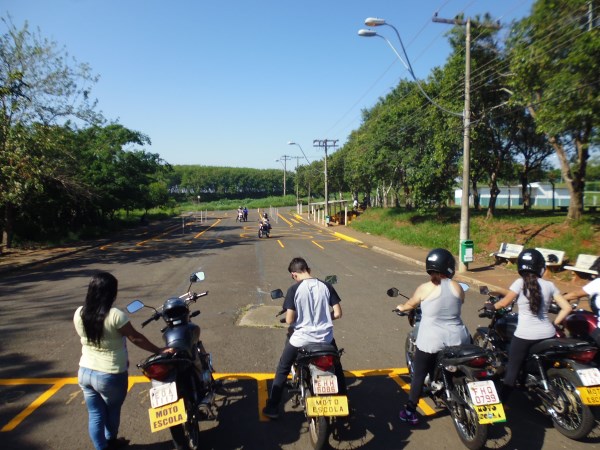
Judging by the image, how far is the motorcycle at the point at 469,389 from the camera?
3393 mm

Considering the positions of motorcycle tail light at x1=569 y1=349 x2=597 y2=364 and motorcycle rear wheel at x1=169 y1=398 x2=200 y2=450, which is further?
motorcycle tail light at x1=569 y1=349 x2=597 y2=364

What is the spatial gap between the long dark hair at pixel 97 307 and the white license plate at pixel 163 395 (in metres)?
0.58

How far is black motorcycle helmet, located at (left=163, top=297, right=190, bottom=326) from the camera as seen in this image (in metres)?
4.10

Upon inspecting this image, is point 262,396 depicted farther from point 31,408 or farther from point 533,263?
point 533,263

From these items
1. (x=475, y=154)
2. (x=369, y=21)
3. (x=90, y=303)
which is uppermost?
(x=369, y=21)

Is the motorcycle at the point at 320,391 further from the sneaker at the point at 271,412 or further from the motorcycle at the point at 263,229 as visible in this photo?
the motorcycle at the point at 263,229

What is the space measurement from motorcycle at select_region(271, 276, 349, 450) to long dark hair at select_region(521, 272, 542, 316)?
189 centimetres

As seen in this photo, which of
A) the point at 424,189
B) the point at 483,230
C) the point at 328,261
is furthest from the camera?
the point at 424,189

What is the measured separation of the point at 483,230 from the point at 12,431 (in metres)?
18.9

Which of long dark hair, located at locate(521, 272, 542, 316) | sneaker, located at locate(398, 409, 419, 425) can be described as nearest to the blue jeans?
sneaker, located at locate(398, 409, 419, 425)

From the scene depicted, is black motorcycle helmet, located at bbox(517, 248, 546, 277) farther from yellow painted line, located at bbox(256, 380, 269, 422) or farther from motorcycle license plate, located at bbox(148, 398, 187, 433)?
motorcycle license plate, located at bbox(148, 398, 187, 433)

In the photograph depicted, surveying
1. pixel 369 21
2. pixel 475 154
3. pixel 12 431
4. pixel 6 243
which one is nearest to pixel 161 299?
pixel 12 431

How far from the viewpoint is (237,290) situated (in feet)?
34.4

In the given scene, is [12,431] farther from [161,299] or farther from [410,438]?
[161,299]
